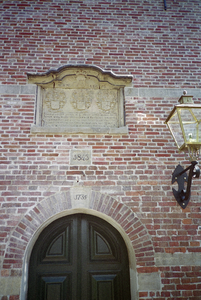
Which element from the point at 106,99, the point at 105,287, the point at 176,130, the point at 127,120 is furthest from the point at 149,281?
the point at 106,99

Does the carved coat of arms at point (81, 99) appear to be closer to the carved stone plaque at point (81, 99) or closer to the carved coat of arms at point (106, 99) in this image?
the carved stone plaque at point (81, 99)

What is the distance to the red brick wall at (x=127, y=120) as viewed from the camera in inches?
140

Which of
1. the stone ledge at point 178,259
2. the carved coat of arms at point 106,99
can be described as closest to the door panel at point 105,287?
the stone ledge at point 178,259

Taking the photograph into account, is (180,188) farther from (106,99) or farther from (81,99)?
(81,99)

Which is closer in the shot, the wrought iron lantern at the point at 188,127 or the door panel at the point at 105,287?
the wrought iron lantern at the point at 188,127

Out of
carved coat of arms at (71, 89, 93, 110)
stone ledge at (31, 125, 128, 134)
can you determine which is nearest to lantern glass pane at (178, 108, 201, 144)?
stone ledge at (31, 125, 128, 134)

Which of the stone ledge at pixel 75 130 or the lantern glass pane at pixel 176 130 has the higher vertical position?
the stone ledge at pixel 75 130

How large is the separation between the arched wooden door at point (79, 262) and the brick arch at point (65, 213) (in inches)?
13.5

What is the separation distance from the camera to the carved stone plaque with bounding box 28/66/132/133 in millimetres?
4176

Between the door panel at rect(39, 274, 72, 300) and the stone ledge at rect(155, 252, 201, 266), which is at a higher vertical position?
the stone ledge at rect(155, 252, 201, 266)

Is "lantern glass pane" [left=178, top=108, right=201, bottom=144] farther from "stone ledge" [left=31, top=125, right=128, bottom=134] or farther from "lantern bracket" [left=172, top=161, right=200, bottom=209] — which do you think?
"stone ledge" [left=31, top=125, right=128, bottom=134]

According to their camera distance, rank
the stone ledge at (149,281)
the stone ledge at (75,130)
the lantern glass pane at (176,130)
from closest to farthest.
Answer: the lantern glass pane at (176,130)
the stone ledge at (149,281)
the stone ledge at (75,130)

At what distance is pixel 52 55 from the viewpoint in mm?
4574

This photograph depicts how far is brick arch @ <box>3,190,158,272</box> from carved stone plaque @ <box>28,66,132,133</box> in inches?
47.1
